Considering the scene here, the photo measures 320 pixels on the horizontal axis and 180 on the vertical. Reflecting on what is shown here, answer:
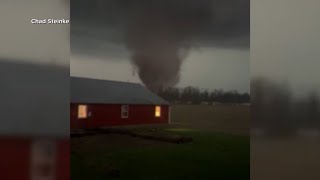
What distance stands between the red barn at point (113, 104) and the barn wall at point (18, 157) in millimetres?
174

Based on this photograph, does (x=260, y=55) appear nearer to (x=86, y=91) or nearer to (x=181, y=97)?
(x=181, y=97)

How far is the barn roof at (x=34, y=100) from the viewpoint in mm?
2178

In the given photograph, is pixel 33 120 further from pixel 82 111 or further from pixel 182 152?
pixel 182 152

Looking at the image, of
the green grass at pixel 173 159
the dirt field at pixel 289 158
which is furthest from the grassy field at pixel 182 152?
the dirt field at pixel 289 158

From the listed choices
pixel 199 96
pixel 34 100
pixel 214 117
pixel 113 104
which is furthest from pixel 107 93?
pixel 214 117

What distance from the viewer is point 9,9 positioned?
221 cm

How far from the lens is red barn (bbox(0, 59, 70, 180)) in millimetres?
2180

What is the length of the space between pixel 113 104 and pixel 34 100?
477 millimetres

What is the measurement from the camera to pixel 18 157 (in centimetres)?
221

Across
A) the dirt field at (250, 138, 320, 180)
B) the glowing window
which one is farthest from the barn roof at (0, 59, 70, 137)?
the dirt field at (250, 138, 320, 180)

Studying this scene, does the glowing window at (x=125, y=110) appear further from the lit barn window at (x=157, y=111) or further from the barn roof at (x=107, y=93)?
the lit barn window at (x=157, y=111)

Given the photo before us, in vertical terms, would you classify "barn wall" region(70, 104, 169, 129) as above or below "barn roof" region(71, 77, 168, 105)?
below

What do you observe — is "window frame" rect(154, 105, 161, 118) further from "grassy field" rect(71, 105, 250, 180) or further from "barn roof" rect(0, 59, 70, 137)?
"barn roof" rect(0, 59, 70, 137)

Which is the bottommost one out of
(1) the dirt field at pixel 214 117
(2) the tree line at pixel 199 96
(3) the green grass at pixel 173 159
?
(3) the green grass at pixel 173 159
